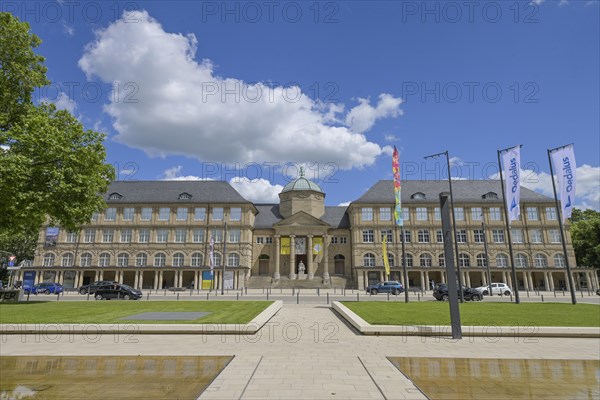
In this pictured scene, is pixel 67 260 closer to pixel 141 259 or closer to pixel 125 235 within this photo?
pixel 125 235

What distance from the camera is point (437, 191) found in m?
65.4

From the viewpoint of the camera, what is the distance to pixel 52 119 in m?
23.6

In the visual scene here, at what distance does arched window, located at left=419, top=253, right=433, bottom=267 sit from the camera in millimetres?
61000

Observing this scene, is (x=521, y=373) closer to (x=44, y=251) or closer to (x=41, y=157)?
(x=41, y=157)

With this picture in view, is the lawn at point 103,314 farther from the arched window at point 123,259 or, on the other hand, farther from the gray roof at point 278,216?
the gray roof at point 278,216

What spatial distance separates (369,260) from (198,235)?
28046mm

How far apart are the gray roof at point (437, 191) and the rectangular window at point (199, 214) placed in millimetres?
25351

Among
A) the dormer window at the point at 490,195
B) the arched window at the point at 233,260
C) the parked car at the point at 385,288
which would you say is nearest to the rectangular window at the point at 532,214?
the dormer window at the point at 490,195

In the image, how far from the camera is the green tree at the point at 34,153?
805 inches

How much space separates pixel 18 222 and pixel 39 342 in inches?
583

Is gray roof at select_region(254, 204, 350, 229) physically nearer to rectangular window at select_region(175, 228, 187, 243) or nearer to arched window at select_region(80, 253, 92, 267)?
rectangular window at select_region(175, 228, 187, 243)

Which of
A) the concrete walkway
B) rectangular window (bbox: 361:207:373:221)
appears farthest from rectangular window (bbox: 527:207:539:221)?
the concrete walkway

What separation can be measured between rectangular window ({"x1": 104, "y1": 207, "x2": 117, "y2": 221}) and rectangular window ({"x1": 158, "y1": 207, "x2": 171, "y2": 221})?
24.2 ft

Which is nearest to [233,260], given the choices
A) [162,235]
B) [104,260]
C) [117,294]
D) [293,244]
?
[293,244]
